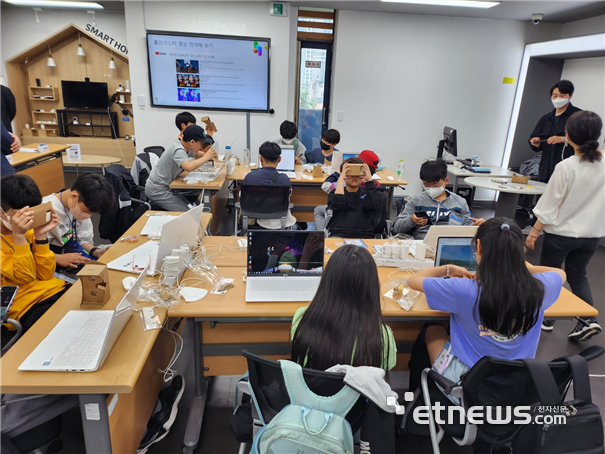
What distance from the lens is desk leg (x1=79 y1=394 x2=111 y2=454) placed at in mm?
1346

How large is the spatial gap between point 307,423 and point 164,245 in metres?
1.18

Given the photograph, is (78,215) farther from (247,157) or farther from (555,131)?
(555,131)

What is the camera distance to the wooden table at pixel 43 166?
4.63 m

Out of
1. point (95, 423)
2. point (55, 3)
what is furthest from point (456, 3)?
point (55, 3)

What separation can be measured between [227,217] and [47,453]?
3.77 m

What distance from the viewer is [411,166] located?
21.0ft

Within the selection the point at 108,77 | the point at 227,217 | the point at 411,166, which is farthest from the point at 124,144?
the point at 411,166

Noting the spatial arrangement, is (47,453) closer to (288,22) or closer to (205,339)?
(205,339)

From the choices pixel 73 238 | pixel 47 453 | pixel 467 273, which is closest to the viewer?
pixel 47 453

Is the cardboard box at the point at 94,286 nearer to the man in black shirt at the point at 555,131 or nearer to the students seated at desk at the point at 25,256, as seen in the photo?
the students seated at desk at the point at 25,256

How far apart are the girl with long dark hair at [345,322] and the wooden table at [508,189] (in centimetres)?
369

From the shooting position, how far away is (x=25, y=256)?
71.3 inches

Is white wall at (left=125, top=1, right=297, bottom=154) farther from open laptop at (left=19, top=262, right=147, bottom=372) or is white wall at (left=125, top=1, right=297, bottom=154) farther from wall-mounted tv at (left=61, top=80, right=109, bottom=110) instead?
open laptop at (left=19, top=262, right=147, bottom=372)

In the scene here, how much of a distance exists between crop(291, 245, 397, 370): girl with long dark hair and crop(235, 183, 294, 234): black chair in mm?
2118
